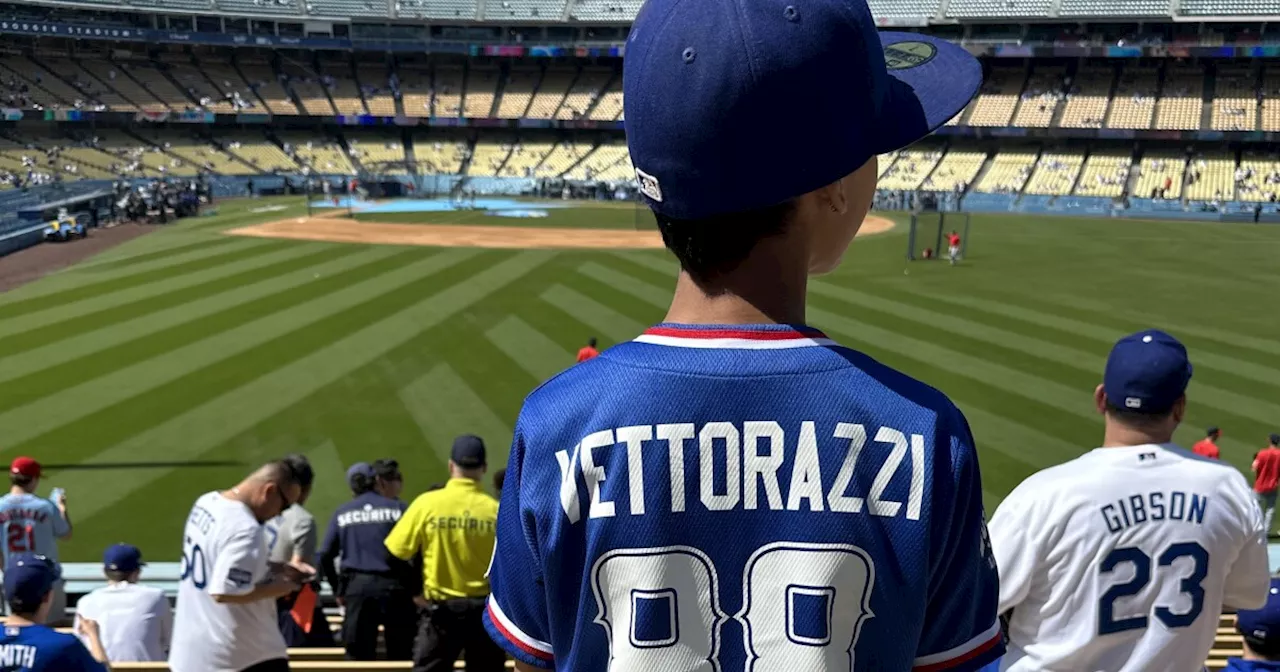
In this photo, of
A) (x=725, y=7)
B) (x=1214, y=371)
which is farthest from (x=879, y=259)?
(x=725, y=7)

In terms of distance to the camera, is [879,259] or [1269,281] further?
[879,259]

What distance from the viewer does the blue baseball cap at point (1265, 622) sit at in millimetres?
3482

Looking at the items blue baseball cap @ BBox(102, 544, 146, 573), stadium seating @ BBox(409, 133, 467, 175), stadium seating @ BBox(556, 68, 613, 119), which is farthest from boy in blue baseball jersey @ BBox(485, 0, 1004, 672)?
stadium seating @ BBox(556, 68, 613, 119)

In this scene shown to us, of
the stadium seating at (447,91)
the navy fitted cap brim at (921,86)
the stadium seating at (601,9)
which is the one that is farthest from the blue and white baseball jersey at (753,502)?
the stadium seating at (601,9)

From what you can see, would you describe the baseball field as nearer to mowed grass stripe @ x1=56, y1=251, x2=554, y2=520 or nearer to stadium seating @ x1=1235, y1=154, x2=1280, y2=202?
mowed grass stripe @ x1=56, y1=251, x2=554, y2=520

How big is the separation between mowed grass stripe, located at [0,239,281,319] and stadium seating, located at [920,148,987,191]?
37517mm

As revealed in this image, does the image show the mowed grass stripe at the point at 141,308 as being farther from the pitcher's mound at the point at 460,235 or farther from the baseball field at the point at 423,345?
the pitcher's mound at the point at 460,235

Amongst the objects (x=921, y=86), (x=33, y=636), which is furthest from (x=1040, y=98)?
(x=921, y=86)

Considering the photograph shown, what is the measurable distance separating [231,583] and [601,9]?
66.9 meters

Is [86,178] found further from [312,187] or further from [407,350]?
[407,350]

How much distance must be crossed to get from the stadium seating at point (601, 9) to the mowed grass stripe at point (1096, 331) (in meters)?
49.2

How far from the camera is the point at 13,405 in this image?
580 inches

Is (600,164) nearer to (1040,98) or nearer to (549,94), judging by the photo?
(549,94)

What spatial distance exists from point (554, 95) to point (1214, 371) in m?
55.5
